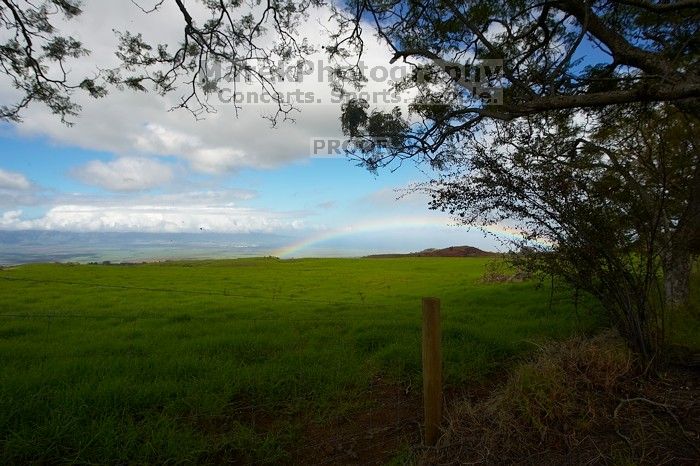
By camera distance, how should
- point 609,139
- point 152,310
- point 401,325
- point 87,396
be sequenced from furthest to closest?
point 152,310, point 609,139, point 401,325, point 87,396

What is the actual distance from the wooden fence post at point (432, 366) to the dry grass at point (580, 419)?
154 mm

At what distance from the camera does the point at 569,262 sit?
571 centimetres

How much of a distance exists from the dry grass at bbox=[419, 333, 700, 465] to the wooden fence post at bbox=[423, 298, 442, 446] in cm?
15

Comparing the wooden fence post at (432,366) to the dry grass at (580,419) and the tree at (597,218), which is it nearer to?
the dry grass at (580,419)

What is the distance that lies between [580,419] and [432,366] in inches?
67.5

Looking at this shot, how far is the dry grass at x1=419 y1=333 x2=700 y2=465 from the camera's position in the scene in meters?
3.70

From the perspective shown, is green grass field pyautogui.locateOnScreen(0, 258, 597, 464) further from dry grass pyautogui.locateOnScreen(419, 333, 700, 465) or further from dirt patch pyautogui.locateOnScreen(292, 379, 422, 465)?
dry grass pyautogui.locateOnScreen(419, 333, 700, 465)

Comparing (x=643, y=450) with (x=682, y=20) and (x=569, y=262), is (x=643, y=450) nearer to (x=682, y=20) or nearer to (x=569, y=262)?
(x=569, y=262)

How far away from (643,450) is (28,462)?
5618 millimetres

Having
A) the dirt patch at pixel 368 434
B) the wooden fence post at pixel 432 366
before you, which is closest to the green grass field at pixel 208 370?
the dirt patch at pixel 368 434

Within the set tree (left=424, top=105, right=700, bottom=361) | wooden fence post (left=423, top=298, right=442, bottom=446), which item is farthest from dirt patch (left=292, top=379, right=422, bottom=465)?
tree (left=424, top=105, right=700, bottom=361)

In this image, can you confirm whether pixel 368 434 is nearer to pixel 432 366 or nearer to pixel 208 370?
pixel 432 366

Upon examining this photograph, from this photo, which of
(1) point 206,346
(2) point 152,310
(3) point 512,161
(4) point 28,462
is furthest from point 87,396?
(2) point 152,310

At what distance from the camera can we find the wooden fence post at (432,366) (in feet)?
12.8
